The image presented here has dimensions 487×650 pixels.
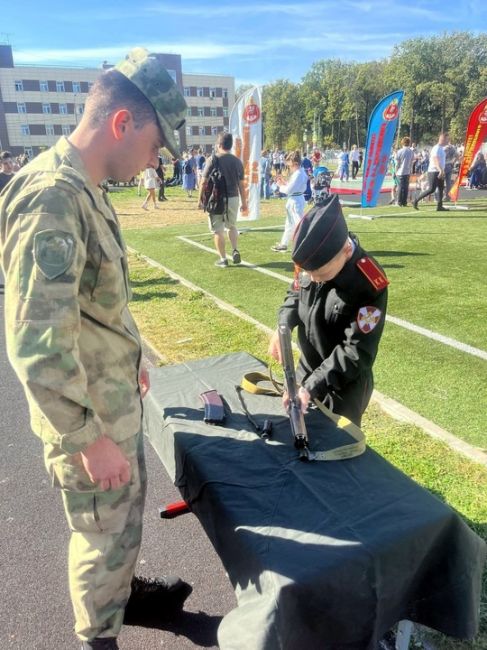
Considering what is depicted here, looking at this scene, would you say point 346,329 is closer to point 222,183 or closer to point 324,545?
point 324,545

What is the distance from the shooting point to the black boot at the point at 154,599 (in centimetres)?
235

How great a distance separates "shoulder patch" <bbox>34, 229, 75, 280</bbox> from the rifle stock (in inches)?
44.1

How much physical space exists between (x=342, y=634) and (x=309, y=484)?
0.49 meters

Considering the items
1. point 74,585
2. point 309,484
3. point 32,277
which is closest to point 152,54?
point 32,277

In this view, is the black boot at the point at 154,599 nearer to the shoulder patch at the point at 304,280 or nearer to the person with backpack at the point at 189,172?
the shoulder patch at the point at 304,280

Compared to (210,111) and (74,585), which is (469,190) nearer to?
(74,585)

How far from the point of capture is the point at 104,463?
5.18ft

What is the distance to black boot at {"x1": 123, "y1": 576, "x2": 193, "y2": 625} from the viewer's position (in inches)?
92.4

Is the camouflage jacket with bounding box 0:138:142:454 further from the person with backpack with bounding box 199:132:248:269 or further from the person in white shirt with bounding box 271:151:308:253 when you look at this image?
the person in white shirt with bounding box 271:151:308:253

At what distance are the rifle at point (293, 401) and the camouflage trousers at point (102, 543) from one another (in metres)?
0.66

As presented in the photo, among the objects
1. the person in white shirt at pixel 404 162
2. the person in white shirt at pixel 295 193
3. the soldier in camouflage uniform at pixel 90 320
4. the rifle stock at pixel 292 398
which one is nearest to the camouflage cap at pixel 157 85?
the soldier in camouflage uniform at pixel 90 320

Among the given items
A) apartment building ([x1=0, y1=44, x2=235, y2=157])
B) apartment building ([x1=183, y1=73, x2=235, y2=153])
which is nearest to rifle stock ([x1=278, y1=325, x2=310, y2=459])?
apartment building ([x1=0, y1=44, x2=235, y2=157])

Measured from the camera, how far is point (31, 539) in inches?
113

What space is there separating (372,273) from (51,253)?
1456mm
